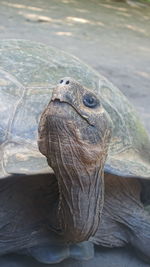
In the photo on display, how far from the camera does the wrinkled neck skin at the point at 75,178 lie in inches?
80.7

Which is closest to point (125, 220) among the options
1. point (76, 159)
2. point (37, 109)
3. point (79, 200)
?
point (79, 200)

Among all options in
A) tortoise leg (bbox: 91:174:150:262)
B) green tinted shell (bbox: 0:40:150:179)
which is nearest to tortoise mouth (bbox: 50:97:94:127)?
green tinted shell (bbox: 0:40:150:179)

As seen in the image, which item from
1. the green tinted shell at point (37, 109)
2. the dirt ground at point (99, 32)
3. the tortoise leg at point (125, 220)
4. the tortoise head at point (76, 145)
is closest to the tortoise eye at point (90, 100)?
the tortoise head at point (76, 145)

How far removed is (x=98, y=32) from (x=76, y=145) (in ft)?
26.6

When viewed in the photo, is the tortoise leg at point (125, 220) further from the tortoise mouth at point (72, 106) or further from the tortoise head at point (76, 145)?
the tortoise mouth at point (72, 106)

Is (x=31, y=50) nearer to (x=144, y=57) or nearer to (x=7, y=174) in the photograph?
(x=7, y=174)

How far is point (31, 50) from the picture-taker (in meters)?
3.14

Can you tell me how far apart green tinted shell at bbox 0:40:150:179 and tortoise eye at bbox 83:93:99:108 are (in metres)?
0.41

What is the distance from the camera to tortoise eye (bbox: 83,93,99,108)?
2.12 m

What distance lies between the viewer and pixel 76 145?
2.07 m

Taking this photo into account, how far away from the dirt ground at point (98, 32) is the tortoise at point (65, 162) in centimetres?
208

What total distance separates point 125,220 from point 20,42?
3.93 feet

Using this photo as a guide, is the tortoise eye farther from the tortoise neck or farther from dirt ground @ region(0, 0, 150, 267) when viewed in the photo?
dirt ground @ region(0, 0, 150, 267)

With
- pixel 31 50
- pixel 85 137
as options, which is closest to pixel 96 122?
pixel 85 137
